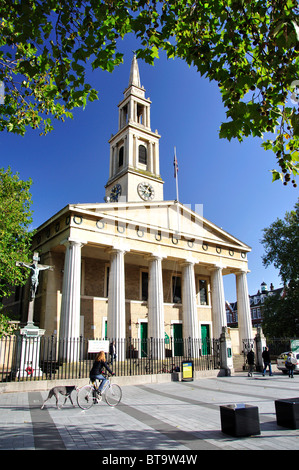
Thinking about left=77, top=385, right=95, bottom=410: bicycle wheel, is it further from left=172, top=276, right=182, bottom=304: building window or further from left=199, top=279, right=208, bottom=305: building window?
left=199, top=279, right=208, bottom=305: building window

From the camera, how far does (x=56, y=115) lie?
9438mm

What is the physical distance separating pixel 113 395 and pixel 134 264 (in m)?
18.3

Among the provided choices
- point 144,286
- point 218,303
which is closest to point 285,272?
point 218,303

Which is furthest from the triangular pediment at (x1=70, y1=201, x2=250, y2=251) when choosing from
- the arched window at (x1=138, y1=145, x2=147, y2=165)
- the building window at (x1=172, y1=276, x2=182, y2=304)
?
the arched window at (x1=138, y1=145, x2=147, y2=165)

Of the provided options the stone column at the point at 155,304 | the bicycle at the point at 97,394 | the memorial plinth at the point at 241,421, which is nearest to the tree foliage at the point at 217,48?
the memorial plinth at the point at 241,421

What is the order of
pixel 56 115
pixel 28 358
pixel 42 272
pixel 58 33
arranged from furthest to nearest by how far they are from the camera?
pixel 42 272
pixel 28 358
pixel 56 115
pixel 58 33

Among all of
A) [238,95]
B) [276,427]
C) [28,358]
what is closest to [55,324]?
[28,358]

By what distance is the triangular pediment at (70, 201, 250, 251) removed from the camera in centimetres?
2300

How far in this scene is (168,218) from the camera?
88.2 ft

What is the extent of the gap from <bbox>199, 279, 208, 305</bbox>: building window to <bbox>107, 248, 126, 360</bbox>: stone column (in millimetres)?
11817

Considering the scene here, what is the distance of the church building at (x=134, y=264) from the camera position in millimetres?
21469

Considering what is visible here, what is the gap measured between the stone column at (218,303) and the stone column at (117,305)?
9.55m
